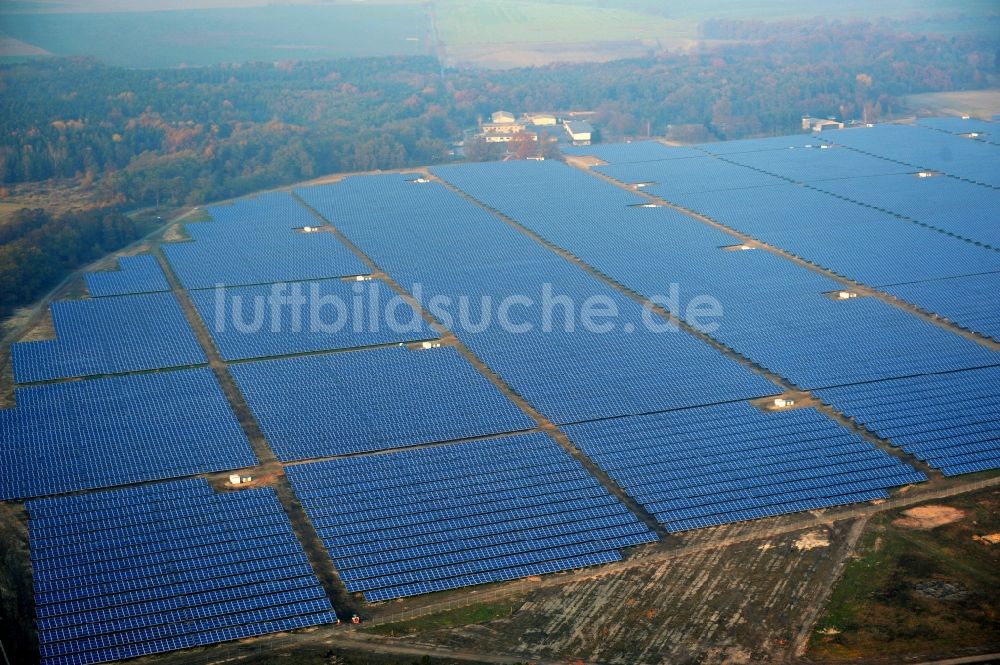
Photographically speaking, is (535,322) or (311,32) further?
(311,32)

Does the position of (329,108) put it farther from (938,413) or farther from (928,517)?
(928,517)

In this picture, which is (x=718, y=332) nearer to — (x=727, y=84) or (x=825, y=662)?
(x=825, y=662)

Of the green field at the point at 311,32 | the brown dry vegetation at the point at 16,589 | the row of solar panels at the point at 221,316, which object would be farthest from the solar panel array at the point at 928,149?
the green field at the point at 311,32

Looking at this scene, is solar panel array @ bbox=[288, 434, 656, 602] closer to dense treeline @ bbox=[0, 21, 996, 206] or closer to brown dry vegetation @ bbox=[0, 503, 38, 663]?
brown dry vegetation @ bbox=[0, 503, 38, 663]

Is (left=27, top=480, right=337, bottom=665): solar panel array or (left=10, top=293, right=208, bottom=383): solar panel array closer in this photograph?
(left=27, top=480, right=337, bottom=665): solar panel array

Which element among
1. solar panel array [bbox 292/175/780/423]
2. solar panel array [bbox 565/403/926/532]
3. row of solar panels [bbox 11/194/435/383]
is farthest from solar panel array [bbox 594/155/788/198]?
solar panel array [bbox 565/403/926/532]

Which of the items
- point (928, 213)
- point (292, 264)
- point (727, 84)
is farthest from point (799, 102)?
point (292, 264)

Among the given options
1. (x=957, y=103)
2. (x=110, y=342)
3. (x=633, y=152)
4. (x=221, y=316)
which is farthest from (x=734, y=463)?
(x=957, y=103)
